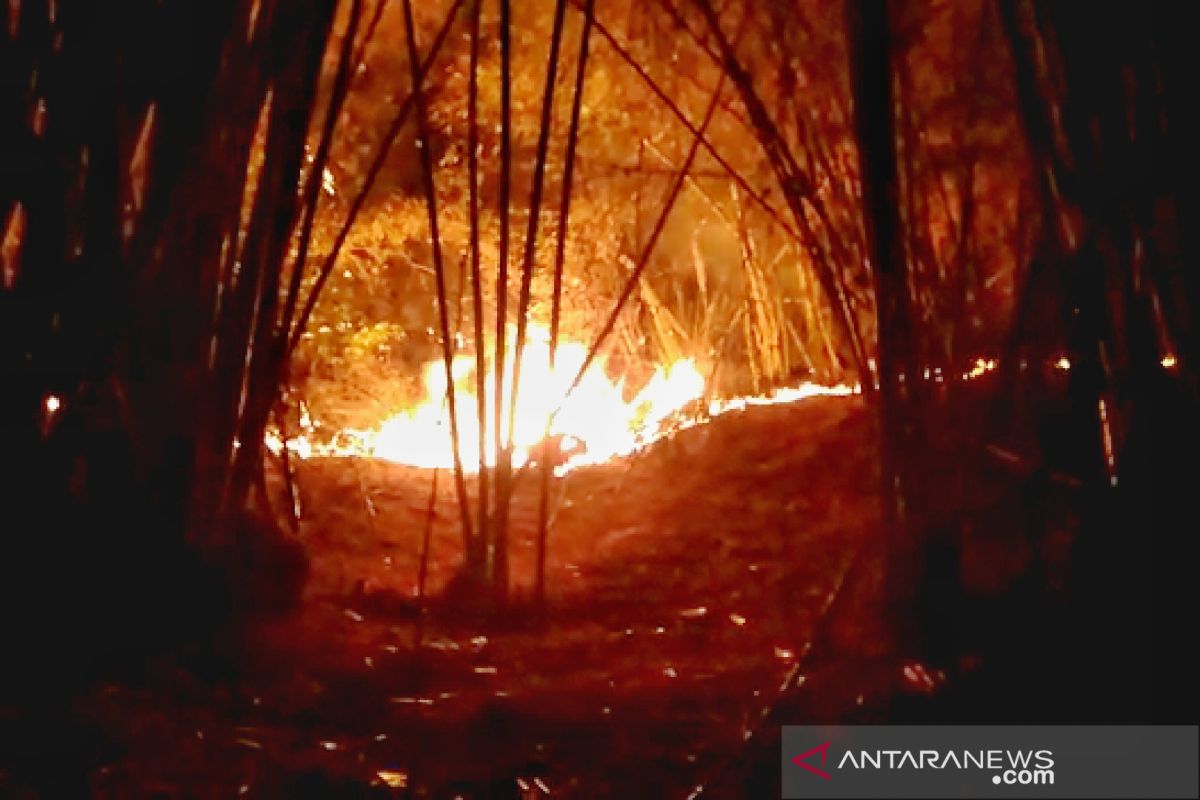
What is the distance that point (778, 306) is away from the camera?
207 inches

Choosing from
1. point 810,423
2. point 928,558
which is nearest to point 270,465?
point 810,423

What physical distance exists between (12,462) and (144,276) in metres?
0.35

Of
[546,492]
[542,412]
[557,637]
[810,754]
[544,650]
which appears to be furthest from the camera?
[542,412]

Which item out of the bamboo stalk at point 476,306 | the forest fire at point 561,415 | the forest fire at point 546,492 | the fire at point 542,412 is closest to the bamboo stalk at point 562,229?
the forest fire at point 546,492

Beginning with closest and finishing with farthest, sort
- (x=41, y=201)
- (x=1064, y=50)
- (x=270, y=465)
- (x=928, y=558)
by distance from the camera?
(x=1064, y=50) → (x=41, y=201) → (x=928, y=558) → (x=270, y=465)

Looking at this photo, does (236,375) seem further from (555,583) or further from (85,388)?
(555,583)

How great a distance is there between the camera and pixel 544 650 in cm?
267

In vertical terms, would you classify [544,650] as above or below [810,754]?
above

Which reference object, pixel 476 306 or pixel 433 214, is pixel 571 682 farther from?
pixel 433 214

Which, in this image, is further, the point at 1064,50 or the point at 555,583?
the point at 555,583

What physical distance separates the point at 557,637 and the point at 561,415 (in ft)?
7.41

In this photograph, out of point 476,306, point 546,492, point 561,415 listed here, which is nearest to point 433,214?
point 476,306

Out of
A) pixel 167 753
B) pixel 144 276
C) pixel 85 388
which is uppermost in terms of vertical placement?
pixel 144 276

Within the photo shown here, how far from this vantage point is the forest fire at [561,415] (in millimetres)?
4535
